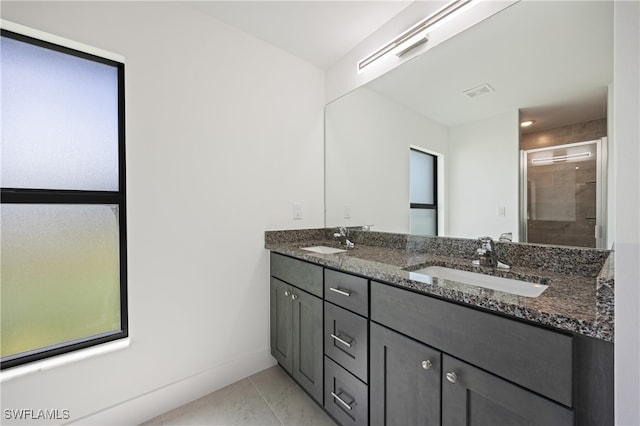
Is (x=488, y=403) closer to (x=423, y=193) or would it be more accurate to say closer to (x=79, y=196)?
(x=423, y=193)

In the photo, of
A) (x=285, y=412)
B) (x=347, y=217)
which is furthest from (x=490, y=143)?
(x=285, y=412)

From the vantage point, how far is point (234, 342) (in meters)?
1.82

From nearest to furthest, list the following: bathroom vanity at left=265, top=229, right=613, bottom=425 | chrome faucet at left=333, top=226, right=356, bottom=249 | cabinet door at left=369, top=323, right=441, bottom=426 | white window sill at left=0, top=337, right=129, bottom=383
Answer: bathroom vanity at left=265, top=229, right=613, bottom=425, cabinet door at left=369, top=323, right=441, bottom=426, white window sill at left=0, top=337, right=129, bottom=383, chrome faucet at left=333, top=226, right=356, bottom=249

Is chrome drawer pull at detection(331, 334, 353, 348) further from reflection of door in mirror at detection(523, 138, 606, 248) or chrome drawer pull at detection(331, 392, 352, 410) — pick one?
reflection of door in mirror at detection(523, 138, 606, 248)

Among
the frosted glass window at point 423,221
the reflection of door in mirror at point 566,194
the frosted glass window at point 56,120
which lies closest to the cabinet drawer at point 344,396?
the frosted glass window at point 423,221

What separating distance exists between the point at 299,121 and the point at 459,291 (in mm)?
1744

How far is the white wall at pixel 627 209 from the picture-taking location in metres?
0.54

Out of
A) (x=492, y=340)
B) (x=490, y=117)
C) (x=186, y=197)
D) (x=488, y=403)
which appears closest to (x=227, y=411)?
(x=186, y=197)

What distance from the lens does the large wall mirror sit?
1075 millimetres

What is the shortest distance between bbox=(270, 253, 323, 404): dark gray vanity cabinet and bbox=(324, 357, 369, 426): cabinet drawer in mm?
67

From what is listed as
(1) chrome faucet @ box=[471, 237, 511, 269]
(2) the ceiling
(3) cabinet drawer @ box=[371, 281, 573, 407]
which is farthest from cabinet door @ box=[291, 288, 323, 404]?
(2) the ceiling

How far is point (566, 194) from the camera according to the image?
45.4 inches

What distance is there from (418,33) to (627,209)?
143cm

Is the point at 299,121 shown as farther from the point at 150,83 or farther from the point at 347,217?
the point at 150,83
